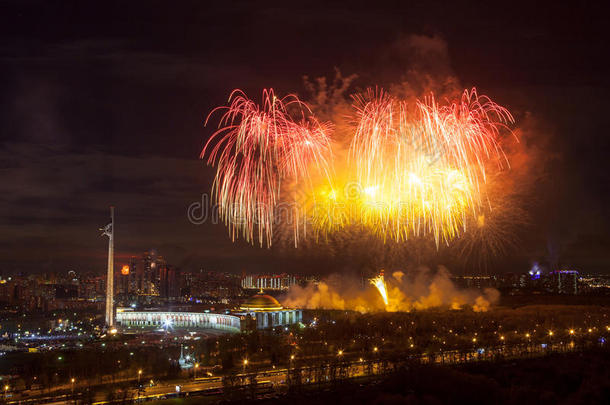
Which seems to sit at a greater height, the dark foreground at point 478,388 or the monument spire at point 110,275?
the monument spire at point 110,275

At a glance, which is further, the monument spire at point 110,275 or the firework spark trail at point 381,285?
the firework spark trail at point 381,285

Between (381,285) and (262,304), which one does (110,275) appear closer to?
(262,304)

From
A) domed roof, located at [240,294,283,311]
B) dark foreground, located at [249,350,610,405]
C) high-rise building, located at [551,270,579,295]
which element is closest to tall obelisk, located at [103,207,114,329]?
domed roof, located at [240,294,283,311]

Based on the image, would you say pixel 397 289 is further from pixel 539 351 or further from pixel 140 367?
pixel 140 367

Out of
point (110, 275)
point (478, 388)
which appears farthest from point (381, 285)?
point (478, 388)

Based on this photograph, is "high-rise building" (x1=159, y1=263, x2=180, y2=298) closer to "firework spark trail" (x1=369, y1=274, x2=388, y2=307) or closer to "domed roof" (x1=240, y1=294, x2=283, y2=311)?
"domed roof" (x1=240, y1=294, x2=283, y2=311)

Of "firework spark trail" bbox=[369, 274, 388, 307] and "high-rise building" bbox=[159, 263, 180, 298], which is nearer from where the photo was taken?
"firework spark trail" bbox=[369, 274, 388, 307]

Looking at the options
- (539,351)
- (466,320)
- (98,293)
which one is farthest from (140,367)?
(98,293)

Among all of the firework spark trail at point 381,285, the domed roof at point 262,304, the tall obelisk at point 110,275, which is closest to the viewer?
the tall obelisk at point 110,275

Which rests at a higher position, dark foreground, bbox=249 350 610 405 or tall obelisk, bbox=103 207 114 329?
tall obelisk, bbox=103 207 114 329

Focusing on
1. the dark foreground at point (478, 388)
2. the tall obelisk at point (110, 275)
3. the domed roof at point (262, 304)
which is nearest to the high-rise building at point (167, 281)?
the domed roof at point (262, 304)

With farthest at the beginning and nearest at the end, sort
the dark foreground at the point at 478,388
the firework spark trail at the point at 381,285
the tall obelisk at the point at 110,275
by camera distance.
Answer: the firework spark trail at the point at 381,285, the tall obelisk at the point at 110,275, the dark foreground at the point at 478,388

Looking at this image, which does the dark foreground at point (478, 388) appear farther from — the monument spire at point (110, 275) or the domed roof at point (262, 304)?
the domed roof at point (262, 304)
